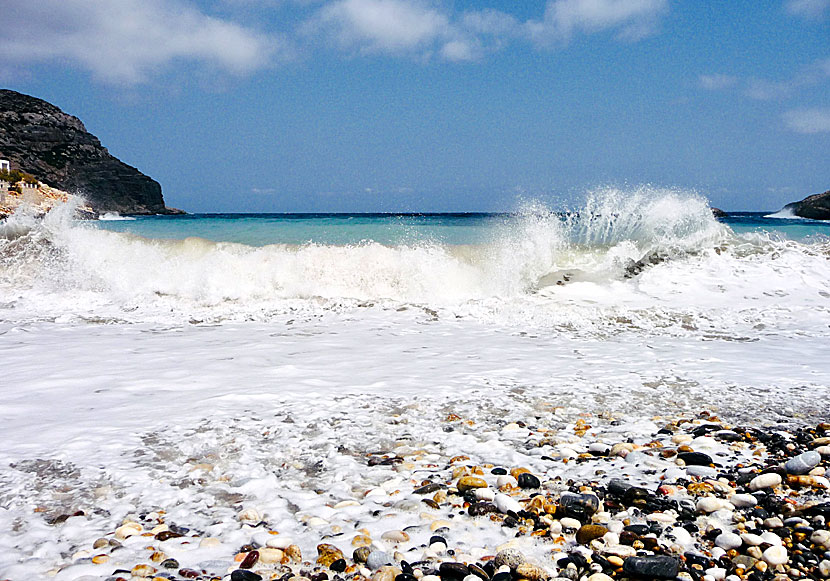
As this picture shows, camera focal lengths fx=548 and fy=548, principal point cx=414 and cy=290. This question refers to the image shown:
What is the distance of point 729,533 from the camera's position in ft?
6.72

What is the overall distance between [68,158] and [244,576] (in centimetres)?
8621

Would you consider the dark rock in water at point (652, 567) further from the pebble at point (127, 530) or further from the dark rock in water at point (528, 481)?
the pebble at point (127, 530)

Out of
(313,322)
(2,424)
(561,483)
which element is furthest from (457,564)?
(313,322)

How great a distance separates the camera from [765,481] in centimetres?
247

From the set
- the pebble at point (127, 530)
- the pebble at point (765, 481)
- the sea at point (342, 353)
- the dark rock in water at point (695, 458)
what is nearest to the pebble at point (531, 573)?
the sea at point (342, 353)

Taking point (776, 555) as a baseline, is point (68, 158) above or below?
above

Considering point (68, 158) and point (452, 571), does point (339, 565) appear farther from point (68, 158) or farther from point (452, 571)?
point (68, 158)

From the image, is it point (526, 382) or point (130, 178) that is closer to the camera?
point (526, 382)

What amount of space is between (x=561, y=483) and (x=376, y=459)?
3.21ft

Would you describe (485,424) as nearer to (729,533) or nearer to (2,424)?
(729,533)

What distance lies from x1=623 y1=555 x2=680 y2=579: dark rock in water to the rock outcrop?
56277 millimetres

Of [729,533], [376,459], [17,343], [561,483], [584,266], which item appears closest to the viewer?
[729,533]

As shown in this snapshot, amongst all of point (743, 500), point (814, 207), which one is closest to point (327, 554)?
point (743, 500)

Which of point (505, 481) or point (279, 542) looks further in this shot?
point (505, 481)
